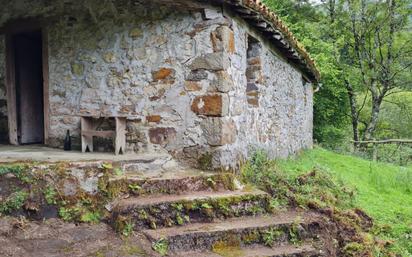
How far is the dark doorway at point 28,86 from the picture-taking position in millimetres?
6203

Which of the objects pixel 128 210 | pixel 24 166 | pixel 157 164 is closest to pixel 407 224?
pixel 157 164

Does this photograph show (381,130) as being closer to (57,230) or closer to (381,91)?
(381,91)

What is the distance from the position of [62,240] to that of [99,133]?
5.82 feet

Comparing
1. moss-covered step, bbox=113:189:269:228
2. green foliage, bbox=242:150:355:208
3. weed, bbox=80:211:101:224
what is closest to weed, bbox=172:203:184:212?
moss-covered step, bbox=113:189:269:228

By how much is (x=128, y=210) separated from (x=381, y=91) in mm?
15562

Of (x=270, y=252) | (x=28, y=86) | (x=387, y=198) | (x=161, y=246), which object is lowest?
(x=387, y=198)

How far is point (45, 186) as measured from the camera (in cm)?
369

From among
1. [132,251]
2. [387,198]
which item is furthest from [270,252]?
[387,198]

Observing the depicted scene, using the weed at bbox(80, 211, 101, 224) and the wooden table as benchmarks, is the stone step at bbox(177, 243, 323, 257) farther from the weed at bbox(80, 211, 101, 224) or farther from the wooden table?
the wooden table

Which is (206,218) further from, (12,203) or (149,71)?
(149,71)

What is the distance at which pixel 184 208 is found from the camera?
3732 millimetres

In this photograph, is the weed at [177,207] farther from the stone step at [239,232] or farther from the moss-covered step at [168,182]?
the moss-covered step at [168,182]

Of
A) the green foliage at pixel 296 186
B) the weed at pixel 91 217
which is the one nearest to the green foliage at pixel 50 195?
the weed at pixel 91 217

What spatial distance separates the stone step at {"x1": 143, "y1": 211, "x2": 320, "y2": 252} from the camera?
341 centimetres
